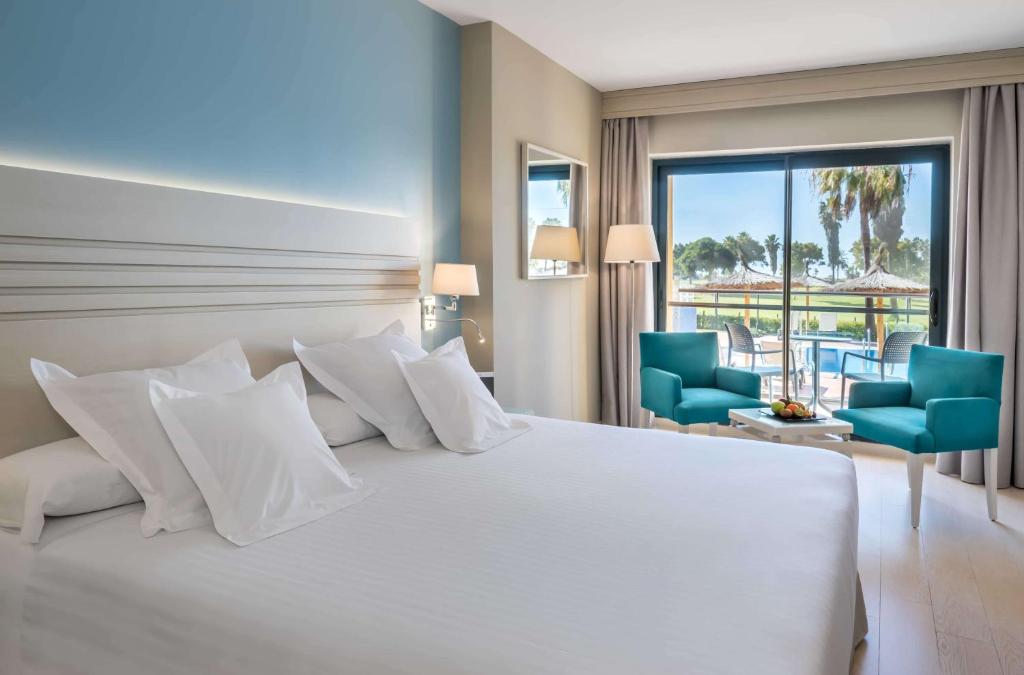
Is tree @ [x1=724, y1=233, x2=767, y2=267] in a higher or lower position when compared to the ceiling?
lower

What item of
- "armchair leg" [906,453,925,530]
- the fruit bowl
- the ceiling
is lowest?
"armchair leg" [906,453,925,530]

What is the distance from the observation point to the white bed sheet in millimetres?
1328

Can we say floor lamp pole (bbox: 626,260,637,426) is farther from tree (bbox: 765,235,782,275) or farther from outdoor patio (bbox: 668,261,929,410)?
tree (bbox: 765,235,782,275)

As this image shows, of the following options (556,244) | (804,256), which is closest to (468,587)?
(556,244)

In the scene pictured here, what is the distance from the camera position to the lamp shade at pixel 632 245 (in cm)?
505

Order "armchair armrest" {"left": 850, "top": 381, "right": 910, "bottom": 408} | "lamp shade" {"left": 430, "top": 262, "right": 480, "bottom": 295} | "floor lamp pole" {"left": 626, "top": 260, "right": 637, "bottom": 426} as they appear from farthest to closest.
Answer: "floor lamp pole" {"left": 626, "top": 260, "right": 637, "bottom": 426} → "armchair armrest" {"left": 850, "top": 381, "right": 910, "bottom": 408} → "lamp shade" {"left": 430, "top": 262, "right": 480, "bottom": 295}

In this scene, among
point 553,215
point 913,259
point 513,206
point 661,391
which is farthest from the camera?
point 913,259

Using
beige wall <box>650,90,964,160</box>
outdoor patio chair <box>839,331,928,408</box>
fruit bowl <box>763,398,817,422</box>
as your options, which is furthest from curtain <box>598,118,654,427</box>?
fruit bowl <box>763,398,817,422</box>

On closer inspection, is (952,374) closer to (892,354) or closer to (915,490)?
(915,490)

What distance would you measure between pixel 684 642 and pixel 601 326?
4381mm

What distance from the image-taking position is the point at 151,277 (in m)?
2.34

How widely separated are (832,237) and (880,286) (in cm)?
47

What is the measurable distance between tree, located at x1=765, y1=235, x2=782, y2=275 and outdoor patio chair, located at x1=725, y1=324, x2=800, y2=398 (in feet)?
1.62

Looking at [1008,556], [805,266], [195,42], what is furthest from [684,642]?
[805,266]
